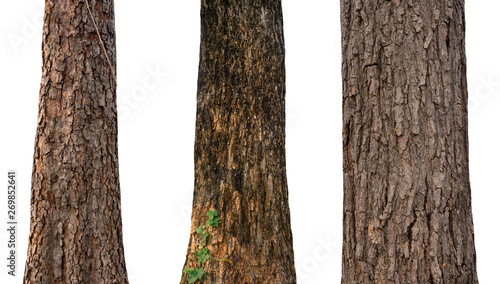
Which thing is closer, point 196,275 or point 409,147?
point 409,147

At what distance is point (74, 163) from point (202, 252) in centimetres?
152

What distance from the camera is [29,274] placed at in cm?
467

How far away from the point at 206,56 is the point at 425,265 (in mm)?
3229

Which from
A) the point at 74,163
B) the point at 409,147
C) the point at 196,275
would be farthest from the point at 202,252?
the point at 409,147

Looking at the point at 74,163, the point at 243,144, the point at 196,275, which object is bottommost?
the point at 196,275

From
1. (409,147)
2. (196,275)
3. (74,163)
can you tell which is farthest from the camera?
(196,275)

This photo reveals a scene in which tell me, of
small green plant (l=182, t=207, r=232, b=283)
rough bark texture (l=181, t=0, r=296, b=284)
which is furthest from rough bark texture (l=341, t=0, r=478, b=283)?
small green plant (l=182, t=207, r=232, b=283)

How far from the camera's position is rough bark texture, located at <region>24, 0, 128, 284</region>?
15.2 feet

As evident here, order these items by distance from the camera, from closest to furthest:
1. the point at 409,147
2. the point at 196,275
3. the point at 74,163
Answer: the point at 409,147, the point at 74,163, the point at 196,275

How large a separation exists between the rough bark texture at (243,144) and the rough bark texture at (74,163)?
0.95 meters

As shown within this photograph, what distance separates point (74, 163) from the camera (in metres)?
4.66

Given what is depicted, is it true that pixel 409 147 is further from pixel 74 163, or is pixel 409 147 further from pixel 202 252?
pixel 74 163

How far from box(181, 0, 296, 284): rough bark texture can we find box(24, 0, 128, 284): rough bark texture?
3.13 ft

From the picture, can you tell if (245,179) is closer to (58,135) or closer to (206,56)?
(206,56)
